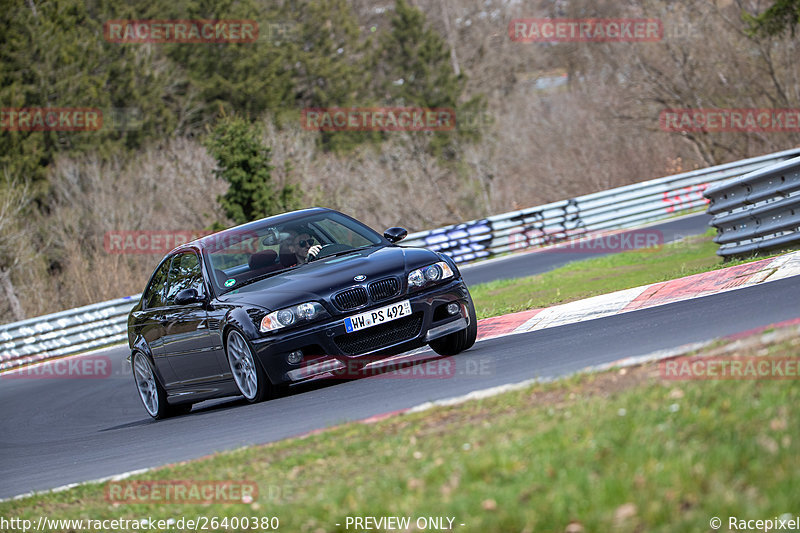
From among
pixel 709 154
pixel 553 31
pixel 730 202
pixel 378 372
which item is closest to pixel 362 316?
pixel 378 372

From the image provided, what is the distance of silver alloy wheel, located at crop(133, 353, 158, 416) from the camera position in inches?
432

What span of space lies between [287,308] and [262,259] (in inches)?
54.2

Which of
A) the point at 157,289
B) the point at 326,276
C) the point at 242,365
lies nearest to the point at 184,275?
the point at 157,289

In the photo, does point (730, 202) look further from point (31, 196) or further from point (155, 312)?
point (31, 196)

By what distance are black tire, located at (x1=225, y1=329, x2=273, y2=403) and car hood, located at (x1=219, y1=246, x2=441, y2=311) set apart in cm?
35

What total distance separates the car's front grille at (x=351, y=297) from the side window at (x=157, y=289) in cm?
284

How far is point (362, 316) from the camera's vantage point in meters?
8.77

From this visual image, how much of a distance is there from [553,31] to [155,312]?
57.2 meters

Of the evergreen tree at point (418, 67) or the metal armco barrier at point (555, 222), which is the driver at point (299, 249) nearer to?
the metal armco barrier at point (555, 222)

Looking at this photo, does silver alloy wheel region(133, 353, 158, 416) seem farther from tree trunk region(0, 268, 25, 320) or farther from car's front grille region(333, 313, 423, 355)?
tree trunk region(0, 268, 25, 320)

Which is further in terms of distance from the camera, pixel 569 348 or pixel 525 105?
pixel 525 105

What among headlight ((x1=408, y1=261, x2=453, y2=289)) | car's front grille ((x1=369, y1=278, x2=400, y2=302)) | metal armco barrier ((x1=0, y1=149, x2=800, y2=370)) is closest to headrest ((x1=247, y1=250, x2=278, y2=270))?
car's front grille ((x1=369, y1=278, x2=400, y2=302))

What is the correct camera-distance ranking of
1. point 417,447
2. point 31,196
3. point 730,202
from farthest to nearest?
point 31,196 < point 730,202 < point 417,447

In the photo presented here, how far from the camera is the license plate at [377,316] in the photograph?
8.73 metres
